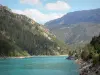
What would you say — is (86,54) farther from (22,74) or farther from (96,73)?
(96,73)

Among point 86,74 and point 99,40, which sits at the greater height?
point 99,40

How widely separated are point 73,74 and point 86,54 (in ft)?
161

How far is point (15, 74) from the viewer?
141875 millimetres

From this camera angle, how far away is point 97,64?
11181cm

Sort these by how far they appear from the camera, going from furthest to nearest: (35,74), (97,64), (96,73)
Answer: (35,74) < (97,64) < (96,73)

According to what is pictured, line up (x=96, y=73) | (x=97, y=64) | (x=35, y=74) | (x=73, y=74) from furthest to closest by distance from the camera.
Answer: (x=35, y=74), (x=73, y=74), (x=97, y=64), (x=96, y=73)

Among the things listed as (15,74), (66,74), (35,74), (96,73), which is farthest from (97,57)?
(15,74)

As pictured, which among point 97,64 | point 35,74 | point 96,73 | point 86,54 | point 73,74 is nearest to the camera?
point 96,73

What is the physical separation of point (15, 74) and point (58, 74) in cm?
2406

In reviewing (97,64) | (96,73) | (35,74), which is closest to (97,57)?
(97,64)

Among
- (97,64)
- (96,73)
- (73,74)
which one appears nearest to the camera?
(96,73)

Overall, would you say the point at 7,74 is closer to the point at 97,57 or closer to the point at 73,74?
the point at 73,74

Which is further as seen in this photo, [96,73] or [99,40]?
[99,40]

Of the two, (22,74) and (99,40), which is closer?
(22,74)
